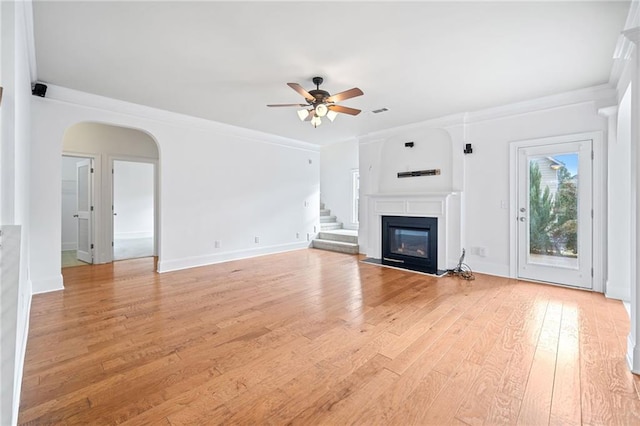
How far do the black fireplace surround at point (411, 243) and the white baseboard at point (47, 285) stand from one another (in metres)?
5.01

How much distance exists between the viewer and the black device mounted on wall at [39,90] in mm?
3571

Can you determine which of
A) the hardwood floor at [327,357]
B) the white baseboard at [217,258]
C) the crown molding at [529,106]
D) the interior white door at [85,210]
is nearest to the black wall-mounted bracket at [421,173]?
A: the crown molding at [529,106]

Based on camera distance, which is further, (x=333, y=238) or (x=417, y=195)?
(x=333, y=238)

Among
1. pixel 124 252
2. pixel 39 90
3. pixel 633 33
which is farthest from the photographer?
pixel 124 252

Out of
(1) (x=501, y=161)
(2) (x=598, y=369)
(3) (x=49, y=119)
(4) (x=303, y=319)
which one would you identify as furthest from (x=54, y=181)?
(1) (x=501, y=161)

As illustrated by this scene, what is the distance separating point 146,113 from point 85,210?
2602 mm

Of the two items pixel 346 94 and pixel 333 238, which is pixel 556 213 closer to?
pixel 346 94

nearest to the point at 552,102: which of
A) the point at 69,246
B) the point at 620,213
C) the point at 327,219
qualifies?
the point at 620,213

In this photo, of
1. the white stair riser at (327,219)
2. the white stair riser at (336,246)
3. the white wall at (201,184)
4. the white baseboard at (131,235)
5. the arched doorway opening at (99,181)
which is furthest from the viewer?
the white baseboard at (131,235)

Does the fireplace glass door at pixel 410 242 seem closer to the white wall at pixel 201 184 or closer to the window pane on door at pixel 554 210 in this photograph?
the window pane on door at pixel 554 210

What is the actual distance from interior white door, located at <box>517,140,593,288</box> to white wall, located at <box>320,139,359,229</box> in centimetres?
450

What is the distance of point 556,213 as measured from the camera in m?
4.08

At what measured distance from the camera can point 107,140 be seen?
5.58 m

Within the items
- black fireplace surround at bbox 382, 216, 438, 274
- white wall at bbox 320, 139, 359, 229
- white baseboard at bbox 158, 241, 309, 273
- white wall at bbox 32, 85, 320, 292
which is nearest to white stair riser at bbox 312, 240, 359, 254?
white wall at bbox 32, 85, 320, 292
